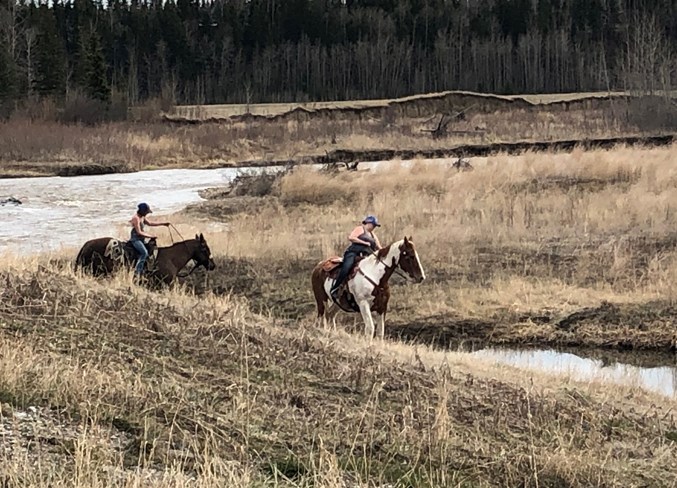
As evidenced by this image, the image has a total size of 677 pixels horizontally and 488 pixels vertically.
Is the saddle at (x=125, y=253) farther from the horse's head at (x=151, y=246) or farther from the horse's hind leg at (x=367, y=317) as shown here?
the horse's hind leg at (x=367, y=317)

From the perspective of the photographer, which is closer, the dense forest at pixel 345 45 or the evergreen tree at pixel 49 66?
the evergreen tree at pixel 49 66

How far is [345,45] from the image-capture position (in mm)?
97688

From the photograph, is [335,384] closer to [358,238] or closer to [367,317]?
[367,317]

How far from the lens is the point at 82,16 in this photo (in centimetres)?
9606

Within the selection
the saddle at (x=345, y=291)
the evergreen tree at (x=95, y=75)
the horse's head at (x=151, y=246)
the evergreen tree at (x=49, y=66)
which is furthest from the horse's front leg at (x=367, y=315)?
the evergreen tree at (x=49, y=66)

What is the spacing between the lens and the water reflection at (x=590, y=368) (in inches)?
484

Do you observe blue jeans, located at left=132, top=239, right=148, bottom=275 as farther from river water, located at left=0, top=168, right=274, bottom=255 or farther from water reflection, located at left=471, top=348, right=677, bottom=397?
water reflection, located at left=471, top=348, right=677, bottom=397

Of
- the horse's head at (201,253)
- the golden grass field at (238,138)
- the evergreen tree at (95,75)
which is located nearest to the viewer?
the horse's head at (201,253)

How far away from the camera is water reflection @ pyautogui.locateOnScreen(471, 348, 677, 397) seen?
1228cm

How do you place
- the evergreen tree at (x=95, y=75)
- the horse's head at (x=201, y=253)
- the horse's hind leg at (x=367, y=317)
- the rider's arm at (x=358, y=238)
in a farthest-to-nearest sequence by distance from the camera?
the evergreen tree at (x=95, y=75)
the horse's head at (x=201, y=253)
the rider's arm at (x=358, y=238)
the horse's hind leg at (x=367, y=317)

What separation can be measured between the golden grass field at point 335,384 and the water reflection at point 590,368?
57cm

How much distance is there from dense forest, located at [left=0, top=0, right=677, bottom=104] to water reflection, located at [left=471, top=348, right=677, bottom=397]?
71815 mm

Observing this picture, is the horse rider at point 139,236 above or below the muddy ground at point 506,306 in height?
above

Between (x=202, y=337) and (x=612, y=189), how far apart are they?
19.8 meters
